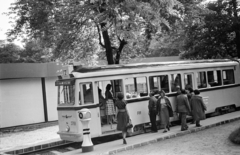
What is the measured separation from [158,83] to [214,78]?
13.6 ft

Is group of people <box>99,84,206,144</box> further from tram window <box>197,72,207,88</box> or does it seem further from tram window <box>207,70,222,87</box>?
tram window <box>207,70,222,87</box>

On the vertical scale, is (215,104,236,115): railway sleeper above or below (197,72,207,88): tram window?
below

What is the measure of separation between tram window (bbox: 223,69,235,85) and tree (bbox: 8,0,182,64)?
3987 millimetres

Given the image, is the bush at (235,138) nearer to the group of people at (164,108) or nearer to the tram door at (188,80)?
the group of people at (164,108)

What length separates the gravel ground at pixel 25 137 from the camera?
13805mm

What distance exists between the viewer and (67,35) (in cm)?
1780

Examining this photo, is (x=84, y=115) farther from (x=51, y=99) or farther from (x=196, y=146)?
(x=51, y=99)

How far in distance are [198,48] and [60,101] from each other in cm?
1521

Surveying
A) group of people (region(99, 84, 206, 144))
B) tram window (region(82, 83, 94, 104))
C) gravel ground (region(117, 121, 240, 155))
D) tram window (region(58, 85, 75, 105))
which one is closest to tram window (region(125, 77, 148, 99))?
group of people (region(99, 84, 206, 144))

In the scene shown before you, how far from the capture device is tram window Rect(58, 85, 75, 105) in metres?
11.5

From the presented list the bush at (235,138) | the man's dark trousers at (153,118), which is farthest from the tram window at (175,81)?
the bush at (235,138)

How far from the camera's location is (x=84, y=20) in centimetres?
1752

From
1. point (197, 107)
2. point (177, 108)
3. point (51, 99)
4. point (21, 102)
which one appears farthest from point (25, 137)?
point (197, 107)

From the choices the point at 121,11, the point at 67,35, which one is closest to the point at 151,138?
the point at 121,11
